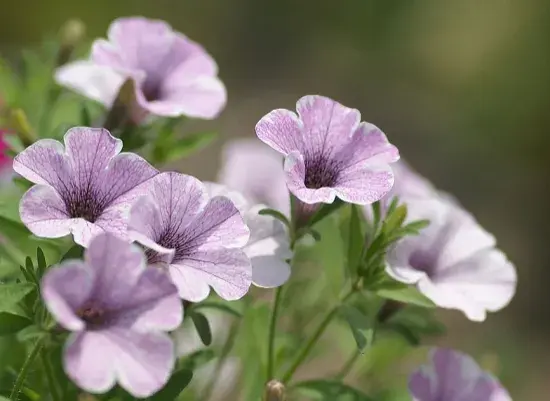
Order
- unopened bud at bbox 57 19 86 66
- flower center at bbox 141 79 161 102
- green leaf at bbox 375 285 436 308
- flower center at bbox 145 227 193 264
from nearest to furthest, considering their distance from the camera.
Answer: flower center at bbox 145 227 193 264
green leaf at bbox 375 285 436 308
flower center at bbox 141 79 161 102
unopened bud at bbox 57 19 86 66

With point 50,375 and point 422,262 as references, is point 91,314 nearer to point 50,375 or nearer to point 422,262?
point 50,375

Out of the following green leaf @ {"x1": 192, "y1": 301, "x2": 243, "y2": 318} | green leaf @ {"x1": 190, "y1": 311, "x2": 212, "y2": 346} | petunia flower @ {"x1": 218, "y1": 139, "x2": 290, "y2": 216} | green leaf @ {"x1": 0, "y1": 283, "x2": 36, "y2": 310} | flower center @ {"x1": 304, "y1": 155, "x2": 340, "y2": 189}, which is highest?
flower center @ {"x1": 304, "y1": 155, "x2": 340, "y2": 189}

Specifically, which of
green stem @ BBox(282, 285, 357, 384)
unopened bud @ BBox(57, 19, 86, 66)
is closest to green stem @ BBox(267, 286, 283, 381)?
green stem @ BBox(282, 285, 357, 384)

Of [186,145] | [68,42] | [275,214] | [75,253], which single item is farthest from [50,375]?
[68,42]

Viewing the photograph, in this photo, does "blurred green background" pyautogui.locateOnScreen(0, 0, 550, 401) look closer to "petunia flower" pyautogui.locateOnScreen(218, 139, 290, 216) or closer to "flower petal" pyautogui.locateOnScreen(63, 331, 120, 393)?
"petunia flower" pyautogui.locateOnScreen(218, 139, 290, 216)

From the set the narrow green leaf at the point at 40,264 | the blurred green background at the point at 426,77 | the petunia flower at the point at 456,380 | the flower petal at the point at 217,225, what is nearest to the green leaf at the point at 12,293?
the narrow green leaf at the point at 40,264

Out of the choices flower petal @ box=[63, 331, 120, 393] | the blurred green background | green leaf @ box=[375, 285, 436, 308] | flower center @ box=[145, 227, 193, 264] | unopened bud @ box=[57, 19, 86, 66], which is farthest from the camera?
the blurred green background
